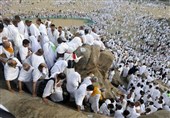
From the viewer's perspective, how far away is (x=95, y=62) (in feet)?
33.7

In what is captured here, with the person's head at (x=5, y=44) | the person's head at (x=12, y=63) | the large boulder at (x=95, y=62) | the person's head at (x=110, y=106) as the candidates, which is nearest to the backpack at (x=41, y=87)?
the person's head at (x=12, y=63)

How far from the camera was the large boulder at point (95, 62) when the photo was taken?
32.4 ft

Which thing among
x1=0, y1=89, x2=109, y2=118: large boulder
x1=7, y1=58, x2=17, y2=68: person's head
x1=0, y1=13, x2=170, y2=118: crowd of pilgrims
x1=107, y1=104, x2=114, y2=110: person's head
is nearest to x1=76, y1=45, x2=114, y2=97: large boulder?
x1=0, y1=13, x2=170, y2=118: crowd of pilgrims

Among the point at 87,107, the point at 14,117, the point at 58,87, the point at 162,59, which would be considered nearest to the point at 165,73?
the point at 162,59

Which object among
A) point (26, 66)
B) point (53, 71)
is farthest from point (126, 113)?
point (26, 66)

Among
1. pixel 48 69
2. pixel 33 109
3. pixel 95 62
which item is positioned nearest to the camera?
pixel 33 109

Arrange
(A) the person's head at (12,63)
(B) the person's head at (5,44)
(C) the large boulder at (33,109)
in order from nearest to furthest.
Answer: (C) the large boulder at (33,109), (A) the person's head at (12,63), (B) the person's head at (5,44)

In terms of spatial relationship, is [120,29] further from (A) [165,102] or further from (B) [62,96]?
(B) [62,96]

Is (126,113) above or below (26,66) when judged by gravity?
below

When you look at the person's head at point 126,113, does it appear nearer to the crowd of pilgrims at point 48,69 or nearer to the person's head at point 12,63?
the crowd of pilgrims at point 48,69

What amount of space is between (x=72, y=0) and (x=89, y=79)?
44.5 meters

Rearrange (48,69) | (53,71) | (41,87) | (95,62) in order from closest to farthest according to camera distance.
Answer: (41,87), (53,71), (48,69), (95,62)

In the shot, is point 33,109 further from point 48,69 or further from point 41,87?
point 48,69

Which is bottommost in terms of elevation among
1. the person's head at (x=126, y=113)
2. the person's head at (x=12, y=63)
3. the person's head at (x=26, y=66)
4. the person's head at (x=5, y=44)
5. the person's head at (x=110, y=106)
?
the person's head at (x=126, y=113)
